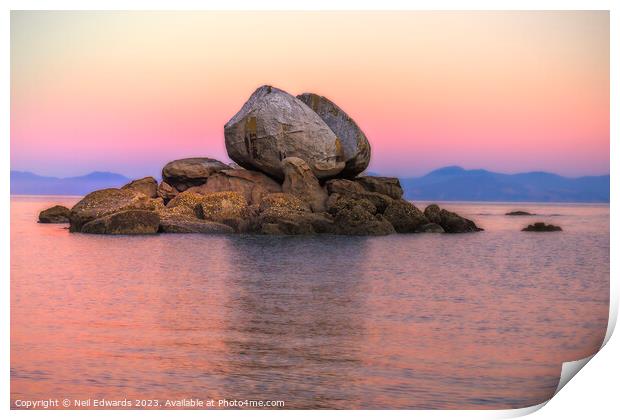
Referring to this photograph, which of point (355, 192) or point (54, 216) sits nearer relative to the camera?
point (355, 192)

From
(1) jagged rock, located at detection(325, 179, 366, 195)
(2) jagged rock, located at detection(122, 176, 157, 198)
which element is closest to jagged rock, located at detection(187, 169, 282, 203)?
(2) jagged rock, located at detection(122, 176, 157, 198)

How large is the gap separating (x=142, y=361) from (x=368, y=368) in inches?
93.0

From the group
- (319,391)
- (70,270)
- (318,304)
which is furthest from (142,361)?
(70,270)

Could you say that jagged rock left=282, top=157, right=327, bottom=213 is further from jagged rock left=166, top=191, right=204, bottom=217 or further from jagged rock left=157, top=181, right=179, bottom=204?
jagged rock left=157, top=181, right=179, bottom=204

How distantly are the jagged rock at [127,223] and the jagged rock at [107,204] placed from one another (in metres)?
0.52

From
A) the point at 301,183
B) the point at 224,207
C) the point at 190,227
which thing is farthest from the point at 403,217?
the point at 190,227

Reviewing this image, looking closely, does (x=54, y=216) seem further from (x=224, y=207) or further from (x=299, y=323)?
(x=299, y=323)

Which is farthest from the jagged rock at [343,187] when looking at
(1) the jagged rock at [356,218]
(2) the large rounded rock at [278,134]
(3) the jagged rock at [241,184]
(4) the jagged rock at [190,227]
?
(4) the jagged rock at [190,227]

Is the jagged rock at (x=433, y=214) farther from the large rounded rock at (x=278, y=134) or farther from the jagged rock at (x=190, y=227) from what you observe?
the jagged rock at (x=190, y=227)

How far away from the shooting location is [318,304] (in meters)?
13.7

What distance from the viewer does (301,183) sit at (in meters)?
26.1

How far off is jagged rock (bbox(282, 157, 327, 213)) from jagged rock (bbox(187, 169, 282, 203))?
1.00 meters

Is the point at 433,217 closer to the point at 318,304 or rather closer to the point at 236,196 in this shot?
the point at 236,196

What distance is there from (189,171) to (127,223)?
3883 millimetres
